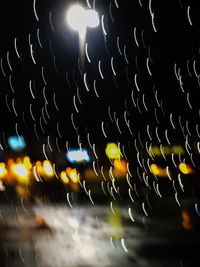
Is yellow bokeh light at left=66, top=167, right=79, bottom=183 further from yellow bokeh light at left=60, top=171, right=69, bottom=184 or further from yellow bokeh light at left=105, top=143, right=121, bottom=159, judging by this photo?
yellow bokeh light at left=105, top=143, right=121, bottom=159

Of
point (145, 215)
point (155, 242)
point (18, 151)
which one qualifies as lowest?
point (18, 151)

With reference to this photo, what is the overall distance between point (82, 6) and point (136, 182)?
75.4 ft

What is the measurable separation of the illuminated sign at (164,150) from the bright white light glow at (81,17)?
29267 mm

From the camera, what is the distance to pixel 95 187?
3203 centimetres

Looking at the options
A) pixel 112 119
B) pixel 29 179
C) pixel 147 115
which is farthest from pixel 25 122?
pixel 29 179

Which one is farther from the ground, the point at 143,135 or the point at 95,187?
the point at 95,187

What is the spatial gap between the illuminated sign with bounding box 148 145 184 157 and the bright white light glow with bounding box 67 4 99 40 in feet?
96.0

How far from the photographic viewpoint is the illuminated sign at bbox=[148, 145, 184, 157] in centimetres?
4391

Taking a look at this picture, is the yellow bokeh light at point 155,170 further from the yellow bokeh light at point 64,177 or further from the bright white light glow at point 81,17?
the bright white light glow at point 81,17

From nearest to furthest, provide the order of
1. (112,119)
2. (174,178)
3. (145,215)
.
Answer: (145,215) < (174,178) < (112,119)

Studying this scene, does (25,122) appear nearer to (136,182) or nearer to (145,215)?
(136,182)

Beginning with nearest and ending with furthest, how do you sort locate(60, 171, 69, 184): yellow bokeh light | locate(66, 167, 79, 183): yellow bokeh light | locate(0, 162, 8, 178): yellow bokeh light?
locate(66, 167, 79, 183): yellow bokeh light < locate(60, 171, 69, 184): yellow bokeh light < locate(0, 162, 8, 178): yellow bokeh light

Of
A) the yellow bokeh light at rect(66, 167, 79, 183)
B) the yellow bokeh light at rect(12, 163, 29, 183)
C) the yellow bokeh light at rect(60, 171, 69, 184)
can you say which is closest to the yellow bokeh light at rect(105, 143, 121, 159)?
the yellow bokeh light at rect(66, 167, 79, 183)

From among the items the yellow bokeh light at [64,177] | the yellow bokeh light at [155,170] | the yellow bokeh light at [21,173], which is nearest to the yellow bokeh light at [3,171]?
the yellow bokeh light at [21,173]
